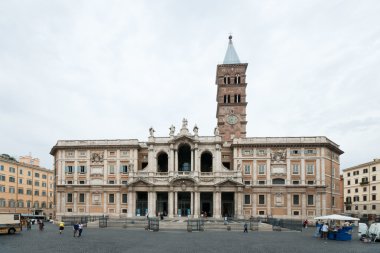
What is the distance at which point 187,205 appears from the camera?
6731 centimetres

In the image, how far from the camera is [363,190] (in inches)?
3430

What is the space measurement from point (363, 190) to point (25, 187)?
77.8 metres

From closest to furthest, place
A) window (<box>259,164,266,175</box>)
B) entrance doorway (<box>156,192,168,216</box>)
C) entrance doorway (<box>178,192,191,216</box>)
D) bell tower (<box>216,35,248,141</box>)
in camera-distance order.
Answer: window (<box>259,164,266,175</box>)
entrance doorway (<box>178,192,191,216</box>)
entrance doorway (<box>156,192,168,216</box>)
bell tower (<box>216,35,248,141</box>)

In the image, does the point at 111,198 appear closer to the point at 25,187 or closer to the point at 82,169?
the point at 82,169

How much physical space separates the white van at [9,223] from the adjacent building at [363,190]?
2605 inches

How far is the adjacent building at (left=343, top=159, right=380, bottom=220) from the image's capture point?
81938mm

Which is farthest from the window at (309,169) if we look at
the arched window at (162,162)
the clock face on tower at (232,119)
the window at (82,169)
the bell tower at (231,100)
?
the window at (82,169)

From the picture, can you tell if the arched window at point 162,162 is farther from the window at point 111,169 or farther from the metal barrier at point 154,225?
the metal barrier at point 154,225

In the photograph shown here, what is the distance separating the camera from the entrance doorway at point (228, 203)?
222 feet

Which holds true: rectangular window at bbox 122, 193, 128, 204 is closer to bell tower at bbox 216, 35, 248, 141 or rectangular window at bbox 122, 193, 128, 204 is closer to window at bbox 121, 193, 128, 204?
window at bbox 121, 193, 128, 204

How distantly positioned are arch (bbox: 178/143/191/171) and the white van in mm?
34236

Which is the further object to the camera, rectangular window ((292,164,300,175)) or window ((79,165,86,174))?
window ((79,165,86,174))

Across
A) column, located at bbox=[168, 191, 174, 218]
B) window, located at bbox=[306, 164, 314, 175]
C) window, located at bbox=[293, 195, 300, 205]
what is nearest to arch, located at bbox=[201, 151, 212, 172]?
column, located at bbox=[168, 191, 174, 218]

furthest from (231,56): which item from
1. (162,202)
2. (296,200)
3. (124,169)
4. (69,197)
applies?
(69,197)
